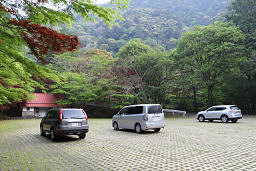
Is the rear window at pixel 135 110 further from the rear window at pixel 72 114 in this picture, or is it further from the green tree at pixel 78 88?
the green tree at pixel 78 88

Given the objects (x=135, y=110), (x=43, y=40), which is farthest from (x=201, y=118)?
(x=43, y=40)

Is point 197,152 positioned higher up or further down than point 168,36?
further down

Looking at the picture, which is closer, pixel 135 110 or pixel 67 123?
pixel 67 123

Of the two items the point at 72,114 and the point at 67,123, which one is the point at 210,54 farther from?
the point at 67,123

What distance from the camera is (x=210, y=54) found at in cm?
2875

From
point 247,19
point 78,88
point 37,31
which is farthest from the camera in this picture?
point 247,19

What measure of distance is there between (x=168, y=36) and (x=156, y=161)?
84307 mm

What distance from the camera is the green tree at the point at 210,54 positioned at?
28.6m

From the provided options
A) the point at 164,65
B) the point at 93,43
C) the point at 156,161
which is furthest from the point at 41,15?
the point at 93,43

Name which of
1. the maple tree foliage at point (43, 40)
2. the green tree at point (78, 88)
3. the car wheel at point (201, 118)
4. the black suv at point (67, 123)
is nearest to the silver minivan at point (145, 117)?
the black suv at point (67, 123)

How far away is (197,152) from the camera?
23.0ft

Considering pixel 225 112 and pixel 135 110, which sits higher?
pixel 135 110

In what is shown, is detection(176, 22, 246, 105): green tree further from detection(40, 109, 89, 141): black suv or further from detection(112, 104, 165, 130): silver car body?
detection(40, 109, 89, 141): black suv

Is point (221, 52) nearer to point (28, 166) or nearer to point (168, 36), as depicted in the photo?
point (28, 166)
